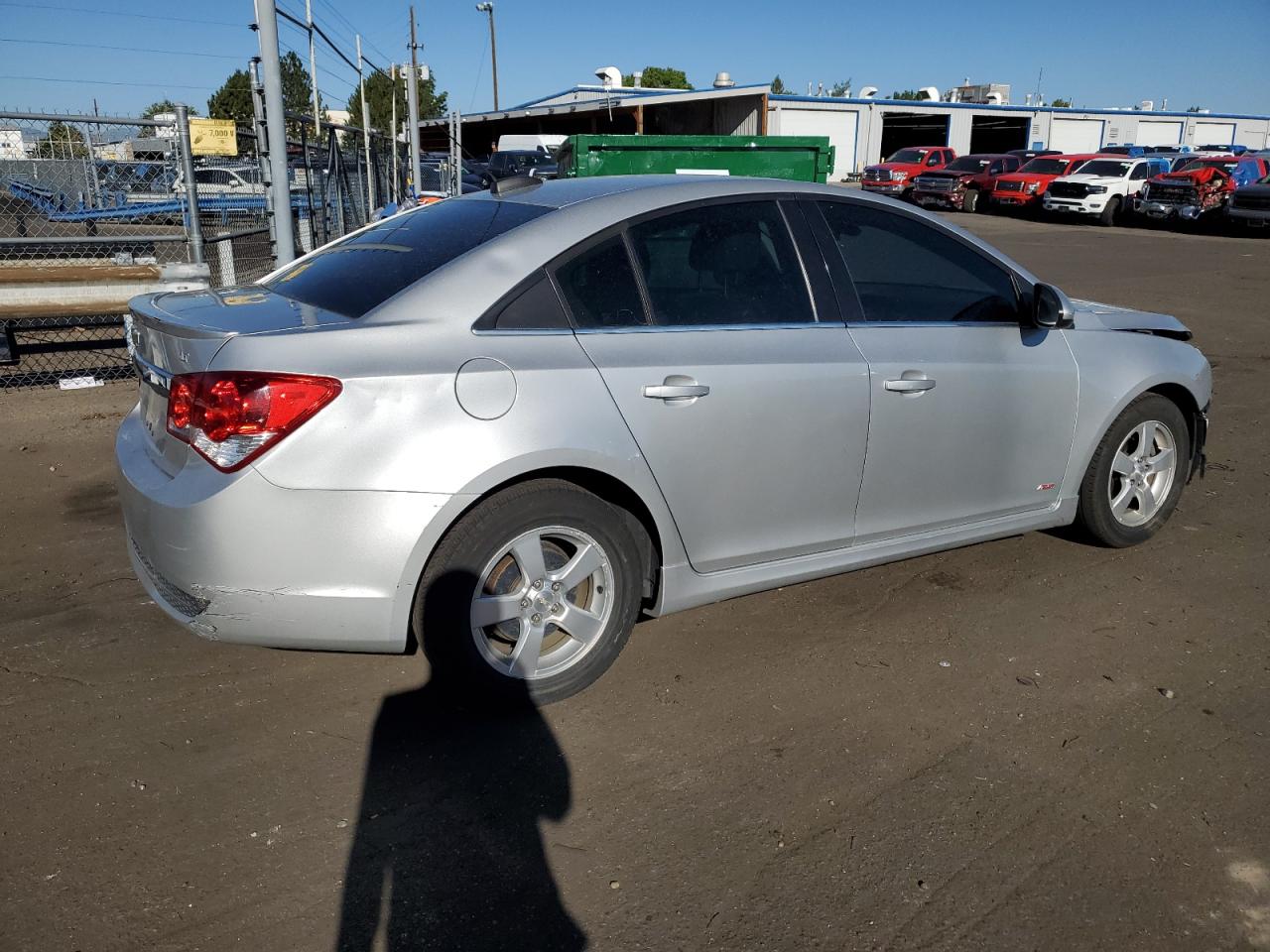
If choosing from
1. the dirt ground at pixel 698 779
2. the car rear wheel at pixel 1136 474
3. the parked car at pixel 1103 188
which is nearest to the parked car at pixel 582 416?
the car rear wheel at pixel 1136 474

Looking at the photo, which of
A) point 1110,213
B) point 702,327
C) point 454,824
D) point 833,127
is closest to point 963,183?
point 1110,213

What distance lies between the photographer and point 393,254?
3713mm

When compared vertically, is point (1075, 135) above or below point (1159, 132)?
below

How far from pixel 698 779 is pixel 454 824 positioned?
0.72 m

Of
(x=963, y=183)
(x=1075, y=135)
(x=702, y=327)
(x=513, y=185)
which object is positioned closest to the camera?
(x=702, y=327)

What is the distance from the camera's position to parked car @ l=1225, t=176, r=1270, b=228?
25.4 metres

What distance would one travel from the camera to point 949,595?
14.7 feet

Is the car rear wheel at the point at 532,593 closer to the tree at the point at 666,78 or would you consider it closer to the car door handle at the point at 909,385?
the car door handle at the point at 909,385

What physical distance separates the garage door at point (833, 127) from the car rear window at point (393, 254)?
42987 millimetres

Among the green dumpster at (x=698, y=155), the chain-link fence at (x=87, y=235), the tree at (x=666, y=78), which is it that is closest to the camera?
the chain-link fence at (x=87, y=235)

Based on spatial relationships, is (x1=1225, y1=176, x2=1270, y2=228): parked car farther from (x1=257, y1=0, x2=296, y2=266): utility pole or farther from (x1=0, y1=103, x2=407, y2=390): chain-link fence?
(x1=257, y1=0, x2=296, y2=266): utility pole

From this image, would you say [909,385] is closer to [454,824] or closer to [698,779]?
[698,779]

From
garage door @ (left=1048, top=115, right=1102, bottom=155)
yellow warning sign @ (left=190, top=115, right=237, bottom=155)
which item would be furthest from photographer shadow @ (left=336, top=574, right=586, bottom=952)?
garage door @ (left=1048, top=115, right=1102, bottom=155)

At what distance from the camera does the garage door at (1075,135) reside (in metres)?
54.8
